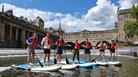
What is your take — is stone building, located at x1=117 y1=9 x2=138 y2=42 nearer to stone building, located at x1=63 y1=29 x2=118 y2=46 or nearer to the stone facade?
the stone facade

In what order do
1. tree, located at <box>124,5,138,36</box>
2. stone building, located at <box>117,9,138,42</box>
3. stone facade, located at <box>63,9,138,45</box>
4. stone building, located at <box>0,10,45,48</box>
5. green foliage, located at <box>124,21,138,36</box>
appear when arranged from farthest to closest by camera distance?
stone building, located at <box>117,9,138,42</box>, stone facade, located at <box>63,9,138,45</box>, stone building, located at <box>0,10,45,48</box>, green foliage, located at <box>124,21,138,36</box>, tree, located at <box>124,5,138,36</box>

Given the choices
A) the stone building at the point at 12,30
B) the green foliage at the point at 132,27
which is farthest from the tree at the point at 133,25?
the stone building at the point at 12,30

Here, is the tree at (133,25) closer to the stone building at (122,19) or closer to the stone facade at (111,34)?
the stone facade at (111,34)

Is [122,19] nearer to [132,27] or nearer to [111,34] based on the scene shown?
[111,34]

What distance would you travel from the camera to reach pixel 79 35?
631 ft

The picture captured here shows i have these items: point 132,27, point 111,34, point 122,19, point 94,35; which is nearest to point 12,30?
point 132,27

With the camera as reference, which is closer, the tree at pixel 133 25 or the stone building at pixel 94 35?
the tree at pixel 133 25

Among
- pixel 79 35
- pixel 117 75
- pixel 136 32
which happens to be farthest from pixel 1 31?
pixel 79 35

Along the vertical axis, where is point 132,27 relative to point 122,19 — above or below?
below

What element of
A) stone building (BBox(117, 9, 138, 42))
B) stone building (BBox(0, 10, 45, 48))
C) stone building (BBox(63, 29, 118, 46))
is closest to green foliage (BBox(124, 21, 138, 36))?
stone building (BBox(0, 10, 45, 48))

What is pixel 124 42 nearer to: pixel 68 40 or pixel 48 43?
pixel 68 40

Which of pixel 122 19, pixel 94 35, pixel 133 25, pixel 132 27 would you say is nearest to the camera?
pixel 133 25

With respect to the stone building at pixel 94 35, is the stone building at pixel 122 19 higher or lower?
higher

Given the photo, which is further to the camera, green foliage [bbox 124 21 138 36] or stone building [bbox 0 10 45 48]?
stone building [bbox 0 10 45 48]
